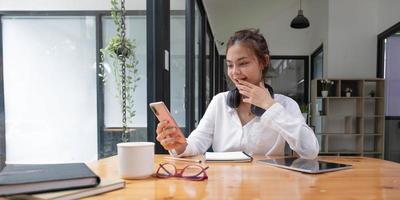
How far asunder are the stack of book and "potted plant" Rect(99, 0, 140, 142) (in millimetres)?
1037

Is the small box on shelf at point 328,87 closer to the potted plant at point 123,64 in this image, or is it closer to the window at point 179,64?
the window at point 179,64

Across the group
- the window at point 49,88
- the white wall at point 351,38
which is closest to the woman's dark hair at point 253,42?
the window at point 49,88

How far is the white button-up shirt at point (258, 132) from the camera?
1145 mm

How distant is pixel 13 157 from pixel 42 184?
93 centimetres

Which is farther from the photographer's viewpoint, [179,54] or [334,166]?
[179,54]

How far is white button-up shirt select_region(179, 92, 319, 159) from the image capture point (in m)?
1.14

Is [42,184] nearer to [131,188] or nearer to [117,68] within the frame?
[131,188]

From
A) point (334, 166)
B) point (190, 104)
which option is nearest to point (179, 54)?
point (190, 104)

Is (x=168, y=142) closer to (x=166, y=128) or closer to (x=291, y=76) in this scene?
(x=166, y=128)

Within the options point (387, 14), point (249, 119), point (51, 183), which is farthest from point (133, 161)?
point (387, 14)

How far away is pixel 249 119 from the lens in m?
1.46

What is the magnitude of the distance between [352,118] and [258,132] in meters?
4.31

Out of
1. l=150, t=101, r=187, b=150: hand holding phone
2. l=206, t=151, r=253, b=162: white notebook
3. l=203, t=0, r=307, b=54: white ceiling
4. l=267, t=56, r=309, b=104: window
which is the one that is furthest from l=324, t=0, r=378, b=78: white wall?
l=150, t=101, r=187, b=150: hand holding phone

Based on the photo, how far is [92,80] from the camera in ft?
6.84
